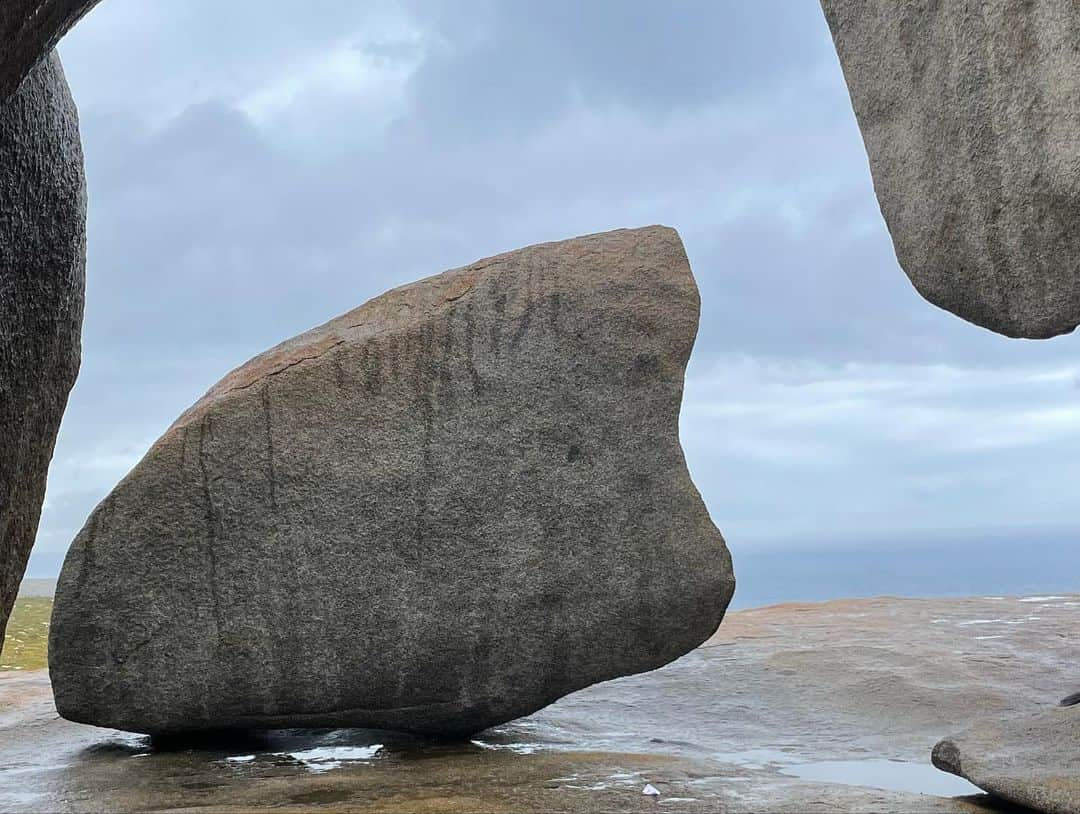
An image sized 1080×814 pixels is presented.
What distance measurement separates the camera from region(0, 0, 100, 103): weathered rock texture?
Answer: 15.2ft

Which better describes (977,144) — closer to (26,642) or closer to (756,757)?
(756,757)

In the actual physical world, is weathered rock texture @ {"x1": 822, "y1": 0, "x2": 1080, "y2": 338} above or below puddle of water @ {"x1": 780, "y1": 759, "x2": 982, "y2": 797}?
above

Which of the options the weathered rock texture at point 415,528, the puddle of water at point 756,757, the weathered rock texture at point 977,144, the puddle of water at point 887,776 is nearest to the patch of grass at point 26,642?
the weathered rock texture at point 415,528

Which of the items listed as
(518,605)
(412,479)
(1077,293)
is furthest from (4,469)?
(1077,293)

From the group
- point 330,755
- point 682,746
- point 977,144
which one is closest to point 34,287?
point 330,755

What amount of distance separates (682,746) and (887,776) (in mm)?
1123

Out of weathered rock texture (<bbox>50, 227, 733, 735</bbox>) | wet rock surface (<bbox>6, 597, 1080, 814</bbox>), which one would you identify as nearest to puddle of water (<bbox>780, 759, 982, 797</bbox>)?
wet rock surface (<bbox>6, 597, 1080, 814</bbox>)

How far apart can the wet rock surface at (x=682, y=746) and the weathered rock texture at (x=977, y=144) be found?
2.05 metres

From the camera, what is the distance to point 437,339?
5680mm

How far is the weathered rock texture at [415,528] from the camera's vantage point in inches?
220

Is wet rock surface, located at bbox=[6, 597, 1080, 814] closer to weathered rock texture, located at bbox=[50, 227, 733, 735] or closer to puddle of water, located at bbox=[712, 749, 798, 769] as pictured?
puddle of water, located at bbox=[712, 749, 798, 769]

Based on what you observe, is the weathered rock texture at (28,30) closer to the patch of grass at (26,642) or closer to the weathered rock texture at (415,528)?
the weathered rock texture at (415,528)

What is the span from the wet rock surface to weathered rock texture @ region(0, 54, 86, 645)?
54.4 inches

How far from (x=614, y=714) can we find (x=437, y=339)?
8.90 feet
